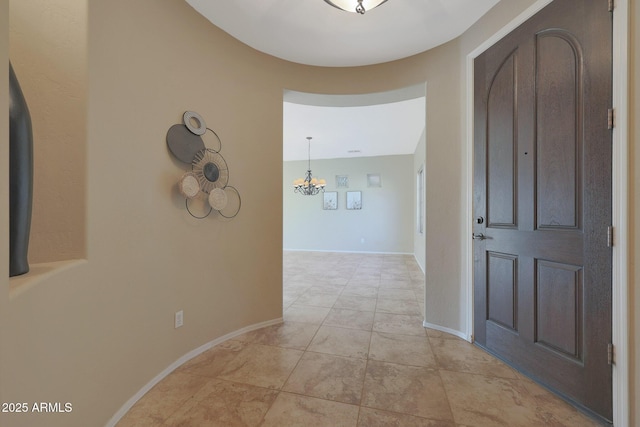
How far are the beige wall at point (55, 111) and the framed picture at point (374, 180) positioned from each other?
6.64 metres

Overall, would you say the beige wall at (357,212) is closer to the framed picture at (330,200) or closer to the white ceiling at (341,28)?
the framed picture at (330,200)

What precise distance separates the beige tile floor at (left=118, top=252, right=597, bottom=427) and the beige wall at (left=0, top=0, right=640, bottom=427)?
22 cm

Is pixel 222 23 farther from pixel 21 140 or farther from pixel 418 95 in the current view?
pixel 418 95

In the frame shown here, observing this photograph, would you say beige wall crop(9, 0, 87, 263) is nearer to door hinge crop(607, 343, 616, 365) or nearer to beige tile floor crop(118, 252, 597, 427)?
beige tile floor crop(118, 252, 597, 427)

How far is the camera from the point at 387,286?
3836mm

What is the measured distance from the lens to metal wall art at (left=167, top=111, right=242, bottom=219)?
5.58ft

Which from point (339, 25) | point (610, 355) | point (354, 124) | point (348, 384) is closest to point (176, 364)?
point (348, 384)

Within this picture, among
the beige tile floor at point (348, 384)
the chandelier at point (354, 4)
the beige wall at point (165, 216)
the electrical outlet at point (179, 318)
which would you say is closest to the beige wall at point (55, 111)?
the beige wall at point (165, 216)

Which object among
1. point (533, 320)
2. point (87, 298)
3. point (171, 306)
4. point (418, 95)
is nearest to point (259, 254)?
point (171, 306)

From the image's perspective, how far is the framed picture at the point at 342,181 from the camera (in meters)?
7.45

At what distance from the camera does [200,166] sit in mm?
1852

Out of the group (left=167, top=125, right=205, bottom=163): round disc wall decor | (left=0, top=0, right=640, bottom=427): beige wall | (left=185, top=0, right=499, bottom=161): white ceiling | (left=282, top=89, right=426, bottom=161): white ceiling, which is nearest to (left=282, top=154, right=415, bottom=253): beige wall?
(left=282, top=89, right=426, bottom=161): white ceiling

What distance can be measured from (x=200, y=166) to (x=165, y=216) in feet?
1.47

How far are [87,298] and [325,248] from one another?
6.67 meters
